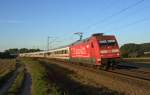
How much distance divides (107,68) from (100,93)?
15746 millimetres

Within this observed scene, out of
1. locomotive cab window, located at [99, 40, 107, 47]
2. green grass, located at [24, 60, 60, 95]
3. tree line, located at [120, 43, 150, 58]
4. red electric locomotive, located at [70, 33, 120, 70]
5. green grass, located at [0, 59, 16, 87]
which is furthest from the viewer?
tree line, located at [120, 43, 150, 58]

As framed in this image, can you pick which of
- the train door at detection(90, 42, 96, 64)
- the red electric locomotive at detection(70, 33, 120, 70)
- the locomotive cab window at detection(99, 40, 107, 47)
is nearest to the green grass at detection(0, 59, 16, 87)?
the train door at detection(90, 42, 96, 64)

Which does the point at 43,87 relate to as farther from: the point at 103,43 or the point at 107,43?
the point at 107,43

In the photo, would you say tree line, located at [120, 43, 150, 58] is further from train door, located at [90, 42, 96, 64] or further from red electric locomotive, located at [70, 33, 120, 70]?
red electric locomotive, located at [70, 33, 120, 70]

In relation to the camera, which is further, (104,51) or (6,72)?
(6,72)

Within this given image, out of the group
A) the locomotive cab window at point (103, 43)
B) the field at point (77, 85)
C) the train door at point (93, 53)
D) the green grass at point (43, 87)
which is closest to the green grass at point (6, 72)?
the field at point (77, 85)

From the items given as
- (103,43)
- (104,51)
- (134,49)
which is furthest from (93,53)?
(134,49)

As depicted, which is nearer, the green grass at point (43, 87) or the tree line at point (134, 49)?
the green grass at point (43, 87)

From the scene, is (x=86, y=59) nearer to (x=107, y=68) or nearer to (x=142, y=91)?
(x=107, y=68)

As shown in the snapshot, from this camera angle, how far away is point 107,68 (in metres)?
30.0

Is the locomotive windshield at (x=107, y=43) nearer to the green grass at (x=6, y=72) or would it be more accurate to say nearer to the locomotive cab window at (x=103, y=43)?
the locomotive cab window at (x=103, y=43)

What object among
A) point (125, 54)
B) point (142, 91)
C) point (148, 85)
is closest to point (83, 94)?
point (142, 91)

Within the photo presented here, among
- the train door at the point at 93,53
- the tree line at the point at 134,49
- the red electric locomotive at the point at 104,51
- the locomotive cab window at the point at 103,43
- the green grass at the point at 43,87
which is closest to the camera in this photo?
the green grass at the point at 43,87

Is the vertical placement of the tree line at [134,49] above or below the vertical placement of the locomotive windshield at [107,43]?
above
